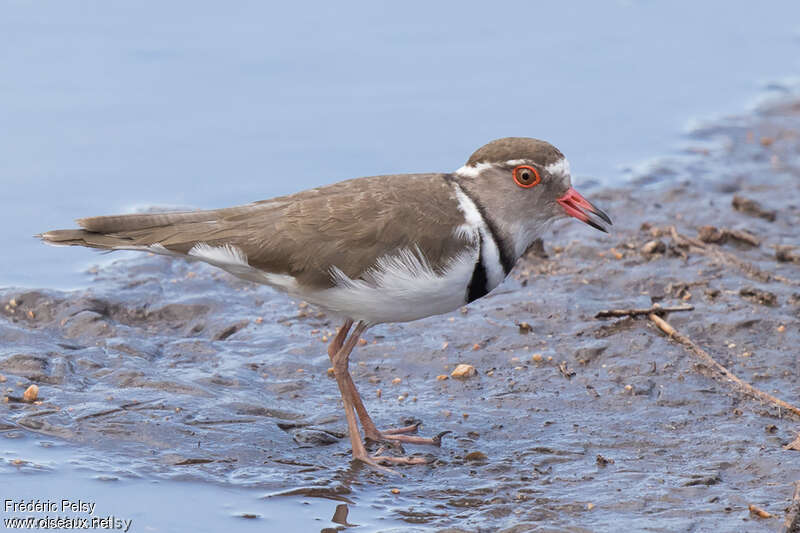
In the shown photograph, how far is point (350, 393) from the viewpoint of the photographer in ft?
23.4

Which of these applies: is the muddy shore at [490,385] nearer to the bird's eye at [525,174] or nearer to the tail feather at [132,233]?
the tail feather at [132,233]

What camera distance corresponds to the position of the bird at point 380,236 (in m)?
6.69

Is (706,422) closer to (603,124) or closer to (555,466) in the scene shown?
(555,466)

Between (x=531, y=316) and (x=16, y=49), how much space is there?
24.2 feet

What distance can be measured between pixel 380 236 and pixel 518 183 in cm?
97

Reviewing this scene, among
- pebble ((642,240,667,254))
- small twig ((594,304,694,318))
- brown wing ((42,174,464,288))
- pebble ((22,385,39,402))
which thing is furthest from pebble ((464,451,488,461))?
pebble ((642,240,667,254))

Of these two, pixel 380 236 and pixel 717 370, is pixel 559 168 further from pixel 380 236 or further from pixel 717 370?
pixel 717 370

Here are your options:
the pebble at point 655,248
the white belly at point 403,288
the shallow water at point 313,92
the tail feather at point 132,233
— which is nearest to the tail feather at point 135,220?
the tail feather at point 132,233

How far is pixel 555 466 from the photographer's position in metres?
6.80

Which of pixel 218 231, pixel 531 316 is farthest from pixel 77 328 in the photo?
pixel 531 316

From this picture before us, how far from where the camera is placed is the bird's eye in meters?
7.03

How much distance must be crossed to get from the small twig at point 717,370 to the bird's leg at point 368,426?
200 cm

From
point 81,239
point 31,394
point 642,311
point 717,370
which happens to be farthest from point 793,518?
point 31,394

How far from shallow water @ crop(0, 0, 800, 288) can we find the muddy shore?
57.8 inches
